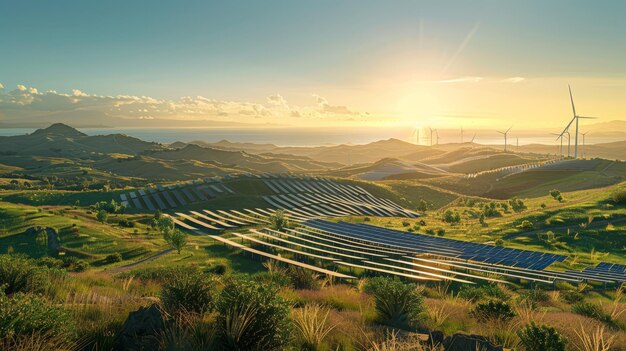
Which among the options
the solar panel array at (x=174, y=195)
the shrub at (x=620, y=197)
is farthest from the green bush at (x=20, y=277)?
the shrub at (x=620, y=197)

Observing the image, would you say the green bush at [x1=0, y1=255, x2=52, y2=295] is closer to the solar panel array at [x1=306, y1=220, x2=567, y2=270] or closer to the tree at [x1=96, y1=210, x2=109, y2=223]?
the solar panel array at [x1=306, y1=220, x2=567, y2=270]

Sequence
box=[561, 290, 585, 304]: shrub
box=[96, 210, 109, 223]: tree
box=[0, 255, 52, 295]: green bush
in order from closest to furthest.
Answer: box=[0, 255, 52, 295]: green bush
box=[561, 290, 585, 304]: shrub
box=[96, 210, 109, 223]: tree

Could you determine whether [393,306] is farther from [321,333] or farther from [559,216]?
[559,216]

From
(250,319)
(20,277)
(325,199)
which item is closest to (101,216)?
(20,277)

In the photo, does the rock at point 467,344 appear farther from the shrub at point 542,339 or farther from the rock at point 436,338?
the shrub at point 542,339

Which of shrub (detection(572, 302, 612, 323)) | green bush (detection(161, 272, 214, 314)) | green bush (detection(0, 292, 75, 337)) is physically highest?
green bush (detection(0, 292, 75, 337))

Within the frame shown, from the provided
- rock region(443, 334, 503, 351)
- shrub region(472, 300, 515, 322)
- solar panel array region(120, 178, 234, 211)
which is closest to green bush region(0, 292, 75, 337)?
rock region(443, 334, 503, 351)

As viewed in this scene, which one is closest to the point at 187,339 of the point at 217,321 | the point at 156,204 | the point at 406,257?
the point at 217,321
